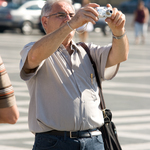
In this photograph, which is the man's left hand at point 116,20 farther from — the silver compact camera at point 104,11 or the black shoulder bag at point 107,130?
the black shoulder bag at point 107,130

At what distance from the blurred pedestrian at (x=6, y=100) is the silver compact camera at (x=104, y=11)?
74 cm

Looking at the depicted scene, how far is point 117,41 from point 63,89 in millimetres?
524

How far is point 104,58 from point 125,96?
547cm

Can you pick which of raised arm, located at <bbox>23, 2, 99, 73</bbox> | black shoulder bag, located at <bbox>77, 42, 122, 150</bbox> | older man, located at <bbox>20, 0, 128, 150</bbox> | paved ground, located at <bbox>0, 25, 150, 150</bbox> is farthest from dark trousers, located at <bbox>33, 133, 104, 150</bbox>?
paved ground, located at <bbox>0, 25, 150, 150</bbox>

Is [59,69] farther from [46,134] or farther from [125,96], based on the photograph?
[125,96]

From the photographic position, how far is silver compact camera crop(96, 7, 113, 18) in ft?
8.78

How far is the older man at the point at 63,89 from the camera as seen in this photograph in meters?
2.93

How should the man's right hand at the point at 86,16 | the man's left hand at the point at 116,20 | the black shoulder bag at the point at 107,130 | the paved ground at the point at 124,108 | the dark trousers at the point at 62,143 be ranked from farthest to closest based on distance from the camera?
the paved ground at the point at 124,108
the black shoulder bag at the point at 107,130
the dark trousers at the point at 62,143
the man's left hand at the point at 116,20
the man's right hand at the point at 86,16

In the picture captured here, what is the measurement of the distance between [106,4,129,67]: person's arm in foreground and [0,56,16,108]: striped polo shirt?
0.87 m

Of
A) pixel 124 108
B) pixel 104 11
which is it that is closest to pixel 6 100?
pixel 104 11

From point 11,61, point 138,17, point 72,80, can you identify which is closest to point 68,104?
point 72,80

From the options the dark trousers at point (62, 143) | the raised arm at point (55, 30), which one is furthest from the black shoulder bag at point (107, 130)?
the raised arm at point (55, 30)

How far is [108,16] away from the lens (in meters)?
2.77

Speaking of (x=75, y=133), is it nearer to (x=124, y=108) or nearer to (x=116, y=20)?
(x=116, y=20)
